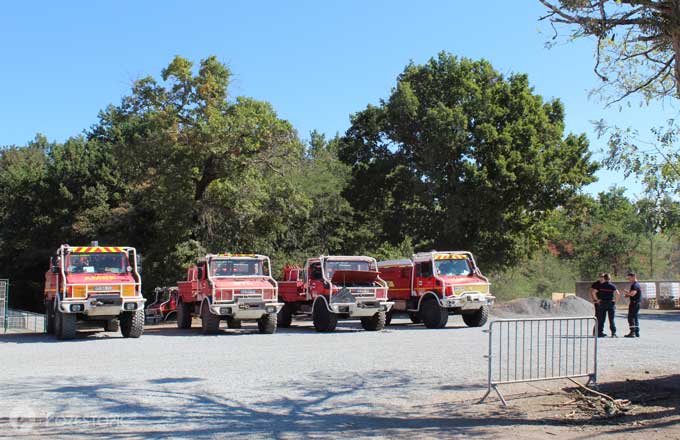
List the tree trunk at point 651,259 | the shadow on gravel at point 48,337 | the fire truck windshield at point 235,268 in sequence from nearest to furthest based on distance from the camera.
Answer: the shadow on gravel at point 48,337 → the fire truck windshield at point 235,268 → the tree trunk at point 651,259

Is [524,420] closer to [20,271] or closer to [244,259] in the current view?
[244,259]

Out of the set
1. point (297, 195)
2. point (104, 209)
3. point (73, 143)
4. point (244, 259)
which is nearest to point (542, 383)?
point (244, 259)

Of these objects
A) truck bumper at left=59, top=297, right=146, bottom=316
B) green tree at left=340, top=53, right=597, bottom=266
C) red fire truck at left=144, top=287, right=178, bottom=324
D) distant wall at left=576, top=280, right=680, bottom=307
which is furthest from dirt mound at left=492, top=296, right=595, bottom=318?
truck bumper at left=59, top=297, right=146, bottom=316

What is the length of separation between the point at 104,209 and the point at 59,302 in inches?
809

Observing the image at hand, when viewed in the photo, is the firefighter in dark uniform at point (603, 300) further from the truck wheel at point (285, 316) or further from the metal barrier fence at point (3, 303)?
the metal barrier fence at point (3, 303)

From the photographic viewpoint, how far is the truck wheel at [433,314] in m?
22.5

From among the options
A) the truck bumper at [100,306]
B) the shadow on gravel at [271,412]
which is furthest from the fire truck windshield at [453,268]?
the shadow on gravel at [271,412]

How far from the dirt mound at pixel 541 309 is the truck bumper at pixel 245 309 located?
12322 millimetres

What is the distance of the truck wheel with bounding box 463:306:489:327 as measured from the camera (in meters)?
23.0

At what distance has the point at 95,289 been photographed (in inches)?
735

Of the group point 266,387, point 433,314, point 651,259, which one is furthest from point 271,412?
point 651,259

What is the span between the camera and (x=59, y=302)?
18.5 meters

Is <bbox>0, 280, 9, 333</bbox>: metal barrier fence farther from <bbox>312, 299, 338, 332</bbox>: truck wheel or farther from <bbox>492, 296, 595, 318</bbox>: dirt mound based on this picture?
<bbox>492, 296, 595, 318</bbox>: dirt mound

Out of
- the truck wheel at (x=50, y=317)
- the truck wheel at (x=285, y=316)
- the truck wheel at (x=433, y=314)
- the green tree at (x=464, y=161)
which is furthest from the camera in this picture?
the green tree at (x=464, y=161)
